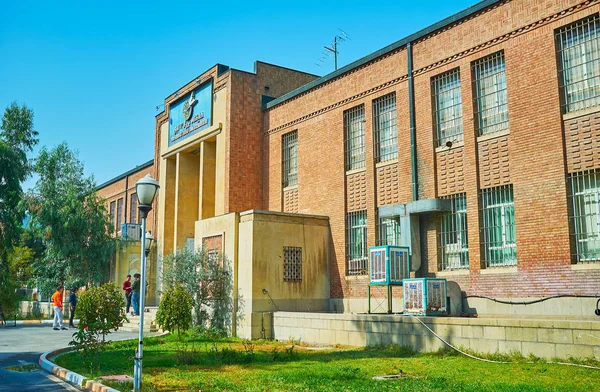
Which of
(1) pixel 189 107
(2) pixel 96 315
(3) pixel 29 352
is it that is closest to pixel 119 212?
(1) pixel 189 107

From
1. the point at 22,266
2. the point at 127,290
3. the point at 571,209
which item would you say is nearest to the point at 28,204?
the point at 127,290

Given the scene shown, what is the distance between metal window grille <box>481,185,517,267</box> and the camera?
15.6 m

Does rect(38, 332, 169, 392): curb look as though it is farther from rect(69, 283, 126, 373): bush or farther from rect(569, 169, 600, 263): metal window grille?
rect(569, 169, 600, 263): metal window grille

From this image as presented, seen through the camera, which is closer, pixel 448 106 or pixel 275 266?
pixel 448 106

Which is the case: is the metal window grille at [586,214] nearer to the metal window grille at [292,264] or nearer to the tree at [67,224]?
the metal window grille at [292,264]

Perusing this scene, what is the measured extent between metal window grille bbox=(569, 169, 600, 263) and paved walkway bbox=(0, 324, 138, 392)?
38.1 feet

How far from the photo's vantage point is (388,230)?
19.2 metres

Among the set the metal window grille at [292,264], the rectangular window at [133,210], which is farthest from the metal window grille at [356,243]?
the rectangular window at [133,210]

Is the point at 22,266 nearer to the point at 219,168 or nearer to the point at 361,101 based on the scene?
the point at 219,168

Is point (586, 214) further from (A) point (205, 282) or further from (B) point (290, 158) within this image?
(B) point (290, 158)

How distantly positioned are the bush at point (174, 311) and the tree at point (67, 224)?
1470 cm

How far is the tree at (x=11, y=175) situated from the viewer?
30.4 meters

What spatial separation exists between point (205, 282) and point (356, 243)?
17.7 feet

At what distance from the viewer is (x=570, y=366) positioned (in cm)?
1029
